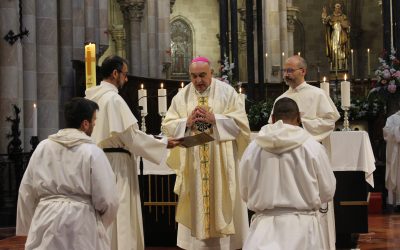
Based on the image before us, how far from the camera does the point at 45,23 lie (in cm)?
1504

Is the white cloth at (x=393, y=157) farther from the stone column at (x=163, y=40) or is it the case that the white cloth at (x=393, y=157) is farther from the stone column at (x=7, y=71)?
the stone column at (x=163, y=40)

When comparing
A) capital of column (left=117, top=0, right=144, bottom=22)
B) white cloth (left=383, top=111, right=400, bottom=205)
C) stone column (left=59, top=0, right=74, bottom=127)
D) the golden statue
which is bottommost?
white cloth (left=383, top=111, right=400, bottom=205)

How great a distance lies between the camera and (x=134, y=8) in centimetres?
2664

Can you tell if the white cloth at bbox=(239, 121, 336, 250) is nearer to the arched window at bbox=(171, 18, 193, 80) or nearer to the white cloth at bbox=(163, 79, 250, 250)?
the white cloth at bbox=(163, 79, 250, 250)

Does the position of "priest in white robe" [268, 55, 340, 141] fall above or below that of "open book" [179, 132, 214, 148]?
above

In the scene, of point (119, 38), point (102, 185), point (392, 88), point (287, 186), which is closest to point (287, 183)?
point (287, 186)

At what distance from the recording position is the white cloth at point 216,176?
8102 mm

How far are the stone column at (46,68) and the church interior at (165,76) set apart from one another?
0.7 inches

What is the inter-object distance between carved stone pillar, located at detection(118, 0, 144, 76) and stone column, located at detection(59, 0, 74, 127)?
8.90 metres

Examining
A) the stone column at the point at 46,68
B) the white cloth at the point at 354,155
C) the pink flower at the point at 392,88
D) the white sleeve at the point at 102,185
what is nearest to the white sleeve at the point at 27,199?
the white sleeve at the point at 102,185

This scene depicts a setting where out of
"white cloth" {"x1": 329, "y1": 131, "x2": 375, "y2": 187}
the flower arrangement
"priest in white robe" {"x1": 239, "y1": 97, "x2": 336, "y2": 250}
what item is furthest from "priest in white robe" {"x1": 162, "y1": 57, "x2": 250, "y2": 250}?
the flower arrangement

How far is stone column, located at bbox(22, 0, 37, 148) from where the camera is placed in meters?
14.5

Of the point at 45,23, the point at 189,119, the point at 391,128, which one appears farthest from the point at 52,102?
the point at 189,119

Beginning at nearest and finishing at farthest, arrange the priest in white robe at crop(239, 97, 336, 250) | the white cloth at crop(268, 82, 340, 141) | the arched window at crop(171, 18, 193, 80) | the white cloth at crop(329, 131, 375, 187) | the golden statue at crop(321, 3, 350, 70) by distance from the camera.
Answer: the priest in white robe at crop(239, 97, 336, 250) → the white cloth at crop(268, 82, 340, 141) → the white cloth at crop(329, 131, 375, 187) → the golden statue at crop(321, 3, 350, 70) → the arched window at crop(171, 18, 193, 80)
